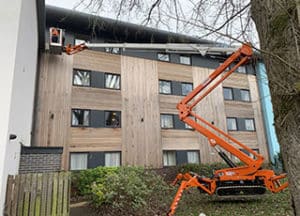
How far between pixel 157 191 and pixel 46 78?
8.97m

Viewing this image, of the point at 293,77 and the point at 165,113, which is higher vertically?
the point at 165,113

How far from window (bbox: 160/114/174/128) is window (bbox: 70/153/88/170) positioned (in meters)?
5.74

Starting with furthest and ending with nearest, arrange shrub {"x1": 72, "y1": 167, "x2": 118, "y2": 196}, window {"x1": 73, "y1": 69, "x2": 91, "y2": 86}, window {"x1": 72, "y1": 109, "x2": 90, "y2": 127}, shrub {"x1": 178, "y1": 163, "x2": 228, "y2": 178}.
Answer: shrub {"x1": 178, "y1": 163, "x2": 228, "y2": 178}
window {"x1": 73, "y1": 69, "x2": 91, "y2": 86}
window {"x1": 72, "y1": 109, "x2": 90, "y2": 127}
shrub {"x1": 72, "y1": 167, "x2": 118, "y2": 196}

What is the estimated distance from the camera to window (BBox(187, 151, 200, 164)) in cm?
1661

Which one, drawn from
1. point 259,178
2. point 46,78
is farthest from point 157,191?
point 46,78

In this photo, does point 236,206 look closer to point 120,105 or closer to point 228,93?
point 120,105

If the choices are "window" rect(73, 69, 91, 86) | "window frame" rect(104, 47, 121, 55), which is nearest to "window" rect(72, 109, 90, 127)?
"window" rect(73, 69, 91, 86)

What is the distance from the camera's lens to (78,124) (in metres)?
13.7

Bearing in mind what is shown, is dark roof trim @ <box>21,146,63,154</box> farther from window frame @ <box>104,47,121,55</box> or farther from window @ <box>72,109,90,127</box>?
window frame @ <box>104,47,121,55</box>

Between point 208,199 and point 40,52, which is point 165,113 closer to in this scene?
point 208,199

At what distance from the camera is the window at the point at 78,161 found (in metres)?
13.0

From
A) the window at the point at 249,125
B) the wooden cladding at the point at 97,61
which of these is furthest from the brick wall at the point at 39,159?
the window at the point at 249,125

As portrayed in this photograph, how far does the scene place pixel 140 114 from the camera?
15555mm

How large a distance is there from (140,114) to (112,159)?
3.53m
